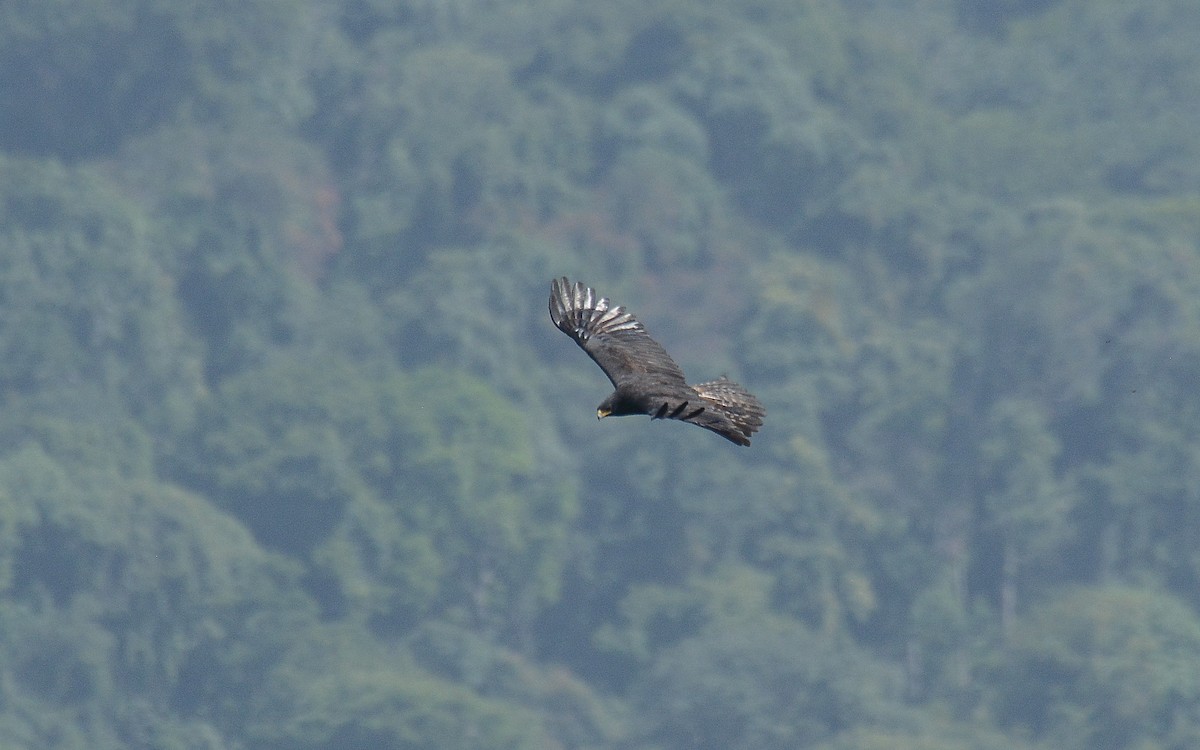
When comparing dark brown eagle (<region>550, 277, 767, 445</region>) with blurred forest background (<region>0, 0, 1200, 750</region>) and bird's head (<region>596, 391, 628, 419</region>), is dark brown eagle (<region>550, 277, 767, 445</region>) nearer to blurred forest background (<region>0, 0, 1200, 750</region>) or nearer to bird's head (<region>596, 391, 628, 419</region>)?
bird's head (<region>596, 391, 628, 419</region>)

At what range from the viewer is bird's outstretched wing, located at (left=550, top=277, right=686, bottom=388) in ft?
83.9

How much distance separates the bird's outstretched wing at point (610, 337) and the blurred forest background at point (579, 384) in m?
51.7

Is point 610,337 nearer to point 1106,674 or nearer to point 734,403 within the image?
point 734,403

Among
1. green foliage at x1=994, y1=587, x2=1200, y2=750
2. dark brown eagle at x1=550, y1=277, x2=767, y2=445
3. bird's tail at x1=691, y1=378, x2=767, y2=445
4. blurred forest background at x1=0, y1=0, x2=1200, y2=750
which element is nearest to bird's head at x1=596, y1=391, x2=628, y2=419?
dark brown eagle at x1=550, y1=277, x2=767, y2=445

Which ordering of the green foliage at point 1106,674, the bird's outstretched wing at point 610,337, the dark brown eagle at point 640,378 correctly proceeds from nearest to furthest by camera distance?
1. the dark brown eagle at point 640,378
2. the bird's outstretched wing at point 610,337
3. the green foliage at point 1106,674

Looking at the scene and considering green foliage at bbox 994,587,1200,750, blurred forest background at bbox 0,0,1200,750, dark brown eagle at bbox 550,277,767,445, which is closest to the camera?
dark brown eagle at bbox 550,277,767,445

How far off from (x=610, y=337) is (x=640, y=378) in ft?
6.02

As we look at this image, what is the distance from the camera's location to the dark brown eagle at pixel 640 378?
23.2 metres

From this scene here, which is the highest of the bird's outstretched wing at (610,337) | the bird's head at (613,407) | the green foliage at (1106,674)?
the green foliage at (1106,674)

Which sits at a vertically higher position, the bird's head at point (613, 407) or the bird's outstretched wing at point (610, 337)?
the bird's outstretched wing at point (610, 337)

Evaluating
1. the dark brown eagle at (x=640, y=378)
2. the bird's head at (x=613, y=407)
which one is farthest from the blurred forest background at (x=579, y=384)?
the bird's head at (x=613, y=407)

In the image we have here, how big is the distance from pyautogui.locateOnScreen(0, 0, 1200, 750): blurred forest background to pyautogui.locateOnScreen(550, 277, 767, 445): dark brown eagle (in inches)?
2038

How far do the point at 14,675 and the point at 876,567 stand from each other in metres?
30.7

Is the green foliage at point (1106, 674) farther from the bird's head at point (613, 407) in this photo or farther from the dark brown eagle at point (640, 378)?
the bird's head at point (613, 407)
